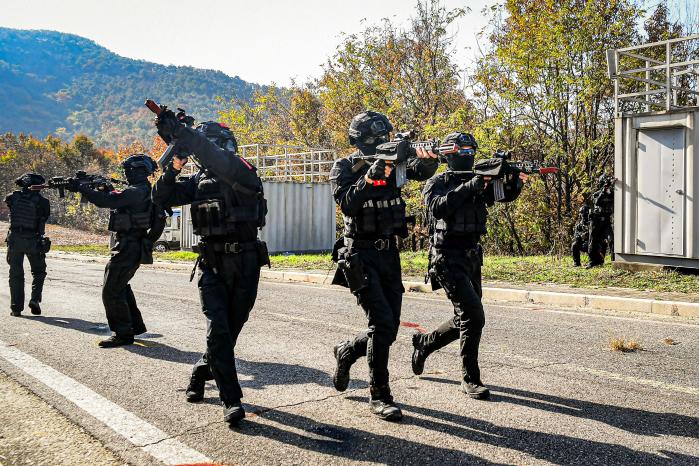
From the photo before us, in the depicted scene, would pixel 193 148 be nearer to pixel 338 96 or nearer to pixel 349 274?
pixel 349 274

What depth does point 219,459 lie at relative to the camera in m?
3.38

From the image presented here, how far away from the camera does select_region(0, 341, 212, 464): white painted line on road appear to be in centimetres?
346

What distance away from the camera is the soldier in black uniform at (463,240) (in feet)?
15.0

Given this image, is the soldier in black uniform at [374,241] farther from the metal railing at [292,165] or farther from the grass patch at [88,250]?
the grass patch at [88,250]

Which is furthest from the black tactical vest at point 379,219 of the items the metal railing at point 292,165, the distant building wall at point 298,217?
the distant building wall at point 298,217

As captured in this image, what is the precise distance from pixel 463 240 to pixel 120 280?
4041mm

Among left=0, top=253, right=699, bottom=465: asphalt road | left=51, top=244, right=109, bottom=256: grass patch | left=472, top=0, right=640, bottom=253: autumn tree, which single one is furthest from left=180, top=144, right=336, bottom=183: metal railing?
left=0, top=253, right=699, bottom=465: asphalt road

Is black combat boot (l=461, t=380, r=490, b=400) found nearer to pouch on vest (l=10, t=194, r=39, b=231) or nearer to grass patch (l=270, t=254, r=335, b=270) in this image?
pouch on vest (l=10, t=194, r=39, b=231)

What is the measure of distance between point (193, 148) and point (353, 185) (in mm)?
1087

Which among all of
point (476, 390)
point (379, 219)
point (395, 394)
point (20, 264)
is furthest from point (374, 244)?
point (20, 264)

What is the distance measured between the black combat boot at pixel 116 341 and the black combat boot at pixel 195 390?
98.6 inches

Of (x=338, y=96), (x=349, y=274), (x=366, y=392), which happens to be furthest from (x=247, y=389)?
(x=338, y=96)

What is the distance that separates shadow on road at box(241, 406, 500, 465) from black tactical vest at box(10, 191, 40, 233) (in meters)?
6.66

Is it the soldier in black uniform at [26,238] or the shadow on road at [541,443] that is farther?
the soldier in black uniform at [26,238]
